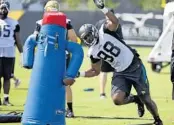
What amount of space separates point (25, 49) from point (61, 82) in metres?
0.66

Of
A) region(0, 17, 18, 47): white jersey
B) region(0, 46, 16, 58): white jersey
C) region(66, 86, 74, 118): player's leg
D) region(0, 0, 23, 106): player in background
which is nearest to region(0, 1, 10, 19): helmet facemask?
region(0, 0, 23, 106): player in background

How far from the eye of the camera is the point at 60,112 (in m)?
8.38

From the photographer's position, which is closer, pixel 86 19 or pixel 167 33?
pixel 167 33

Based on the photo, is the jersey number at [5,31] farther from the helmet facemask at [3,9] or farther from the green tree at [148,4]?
the green tree at [148,4]

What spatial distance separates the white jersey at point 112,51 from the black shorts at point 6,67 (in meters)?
3.49

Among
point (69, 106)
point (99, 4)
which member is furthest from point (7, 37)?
point (99, 4)

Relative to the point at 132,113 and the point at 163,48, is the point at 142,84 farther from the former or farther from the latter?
the point at 163,48

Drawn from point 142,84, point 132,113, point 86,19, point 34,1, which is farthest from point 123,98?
point 34,1

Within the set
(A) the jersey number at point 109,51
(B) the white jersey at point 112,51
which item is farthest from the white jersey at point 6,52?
(A) the jersey number at point 109,51

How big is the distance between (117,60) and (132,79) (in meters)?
0.38

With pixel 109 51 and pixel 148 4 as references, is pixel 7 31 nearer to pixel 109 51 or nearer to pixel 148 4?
pixel 109 51

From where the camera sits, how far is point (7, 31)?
44.6ft

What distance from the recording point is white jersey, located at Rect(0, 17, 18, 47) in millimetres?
13516

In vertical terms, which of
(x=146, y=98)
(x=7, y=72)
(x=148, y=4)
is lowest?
(x=146, y=98)
